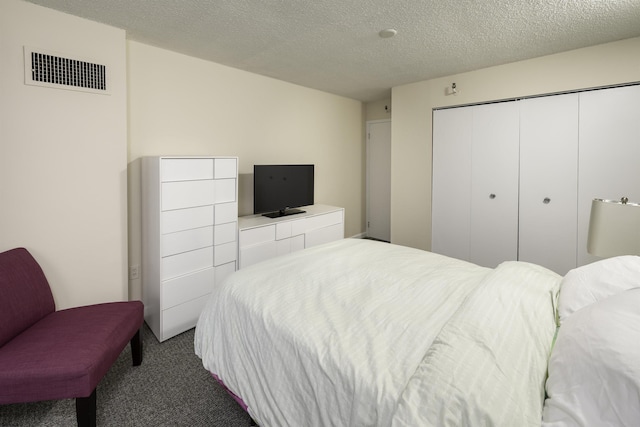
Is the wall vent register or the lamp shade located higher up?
the wall vent register

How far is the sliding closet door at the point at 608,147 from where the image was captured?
9.52 feet

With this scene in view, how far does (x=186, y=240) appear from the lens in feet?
8.63

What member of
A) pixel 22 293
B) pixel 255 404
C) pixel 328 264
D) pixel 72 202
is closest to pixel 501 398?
pixel 255 404

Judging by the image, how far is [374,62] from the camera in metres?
3.33

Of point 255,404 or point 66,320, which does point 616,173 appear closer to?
point 255,404

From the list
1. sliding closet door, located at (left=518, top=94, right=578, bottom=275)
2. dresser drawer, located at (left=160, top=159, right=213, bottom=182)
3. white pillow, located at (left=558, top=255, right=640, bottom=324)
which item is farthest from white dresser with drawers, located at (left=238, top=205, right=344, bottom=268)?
white pillow, located at (left=558, top=255, right=640, bottom=324)

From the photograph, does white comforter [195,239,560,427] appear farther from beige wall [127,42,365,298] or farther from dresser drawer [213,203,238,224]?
beige wall [127,42,365,298]

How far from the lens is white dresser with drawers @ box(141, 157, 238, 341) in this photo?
251 cm

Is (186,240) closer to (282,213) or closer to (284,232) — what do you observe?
(284,232)

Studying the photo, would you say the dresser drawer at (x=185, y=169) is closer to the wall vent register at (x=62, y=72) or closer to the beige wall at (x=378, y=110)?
the wall vent register at (x=62, y=72)

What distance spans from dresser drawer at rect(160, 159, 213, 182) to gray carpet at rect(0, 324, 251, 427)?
1.31 m

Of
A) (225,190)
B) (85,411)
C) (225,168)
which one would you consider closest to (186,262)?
(225,190)

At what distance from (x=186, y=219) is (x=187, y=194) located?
198 millimetres

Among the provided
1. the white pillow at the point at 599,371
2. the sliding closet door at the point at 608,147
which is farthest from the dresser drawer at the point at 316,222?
the white pillow at the point at 599,371
